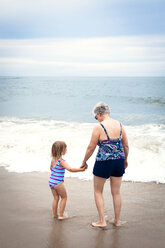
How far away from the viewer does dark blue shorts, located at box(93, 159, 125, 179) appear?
11.1ft

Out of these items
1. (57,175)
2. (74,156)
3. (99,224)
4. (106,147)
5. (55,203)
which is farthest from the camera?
(74,156)

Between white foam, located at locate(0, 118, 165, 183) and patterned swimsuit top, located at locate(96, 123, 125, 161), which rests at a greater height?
patterned swimsuit top, located at locate(96, 123, 125, 161)

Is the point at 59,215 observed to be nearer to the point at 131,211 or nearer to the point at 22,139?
the point at 131,211

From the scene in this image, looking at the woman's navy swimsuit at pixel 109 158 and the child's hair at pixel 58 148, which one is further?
the child's hair at pixel 58 148

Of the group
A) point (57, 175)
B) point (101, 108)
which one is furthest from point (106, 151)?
point (57, 175)

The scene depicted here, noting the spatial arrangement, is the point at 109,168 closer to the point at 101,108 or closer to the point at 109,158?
the point at 109,158

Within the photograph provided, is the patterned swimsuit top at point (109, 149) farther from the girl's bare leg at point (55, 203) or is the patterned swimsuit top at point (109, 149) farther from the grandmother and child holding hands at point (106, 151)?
the girl's bare leg at point (55, 203)

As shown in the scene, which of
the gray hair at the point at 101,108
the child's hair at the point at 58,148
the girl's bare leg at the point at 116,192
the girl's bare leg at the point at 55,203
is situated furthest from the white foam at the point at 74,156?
the gray hair at the point at 101,108

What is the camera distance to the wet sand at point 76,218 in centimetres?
321

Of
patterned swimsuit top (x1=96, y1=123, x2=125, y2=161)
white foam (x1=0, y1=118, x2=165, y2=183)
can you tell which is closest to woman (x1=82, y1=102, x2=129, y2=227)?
patterned swimsuit top (x1=96, y1=123, x2=125, y2=161)

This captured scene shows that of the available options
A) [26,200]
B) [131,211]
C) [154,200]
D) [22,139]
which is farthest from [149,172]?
[22,139]

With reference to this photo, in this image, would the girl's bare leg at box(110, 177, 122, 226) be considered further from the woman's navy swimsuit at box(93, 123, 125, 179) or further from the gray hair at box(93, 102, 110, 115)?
the gray hair at box(93, 102, 110, 115)

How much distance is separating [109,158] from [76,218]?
3.95 feet

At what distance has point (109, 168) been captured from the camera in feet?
11.2
